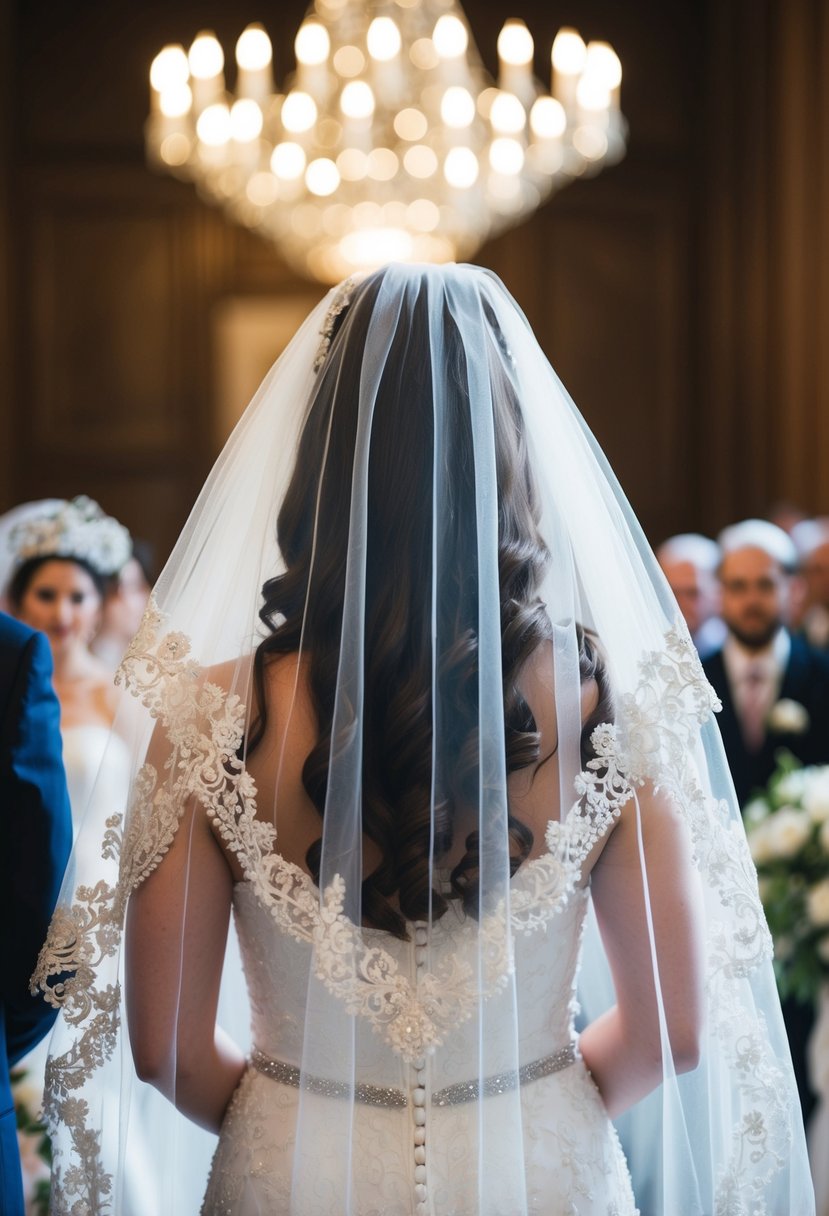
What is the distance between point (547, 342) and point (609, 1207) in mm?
8776

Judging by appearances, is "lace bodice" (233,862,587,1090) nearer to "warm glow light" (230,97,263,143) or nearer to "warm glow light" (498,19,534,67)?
"warm glow light" (498,19,534,67)

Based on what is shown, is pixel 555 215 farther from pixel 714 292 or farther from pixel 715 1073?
pixel 715 1073

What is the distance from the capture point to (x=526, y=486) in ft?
6.16

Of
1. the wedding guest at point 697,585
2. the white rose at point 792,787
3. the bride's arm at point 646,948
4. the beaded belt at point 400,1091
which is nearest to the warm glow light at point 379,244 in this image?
the wedding guest at point 697,585

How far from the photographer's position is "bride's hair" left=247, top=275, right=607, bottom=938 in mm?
1763

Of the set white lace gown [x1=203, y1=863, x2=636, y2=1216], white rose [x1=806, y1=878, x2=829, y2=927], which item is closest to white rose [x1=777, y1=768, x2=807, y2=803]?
white rose [x1=806, y1=878, x2=829, y2=927]

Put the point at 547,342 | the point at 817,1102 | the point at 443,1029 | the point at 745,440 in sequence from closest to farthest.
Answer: the point at 443,1029
the point at 817,1102
the point at 745,440
the point at 547,342

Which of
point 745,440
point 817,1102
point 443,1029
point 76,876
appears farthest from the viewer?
point 745,440

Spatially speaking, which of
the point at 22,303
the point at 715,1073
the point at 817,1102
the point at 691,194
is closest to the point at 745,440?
the point at 691,194

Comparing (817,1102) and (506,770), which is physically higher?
(506,770)

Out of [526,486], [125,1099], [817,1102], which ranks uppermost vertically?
[526,486]

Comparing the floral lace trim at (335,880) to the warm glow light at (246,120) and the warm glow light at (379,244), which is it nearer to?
the warm glow light at (246,120)

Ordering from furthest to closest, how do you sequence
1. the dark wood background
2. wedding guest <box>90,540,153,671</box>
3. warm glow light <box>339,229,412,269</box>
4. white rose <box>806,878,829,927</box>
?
the dark wood background
warm glow light <box>339,229,412,269</box>
wedding guest <box>90,540,153,671</box>
white rose <box>806,878,829,927</box>

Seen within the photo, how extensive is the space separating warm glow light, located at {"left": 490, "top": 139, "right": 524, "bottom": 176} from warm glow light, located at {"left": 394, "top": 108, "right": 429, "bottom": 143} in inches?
14.2
